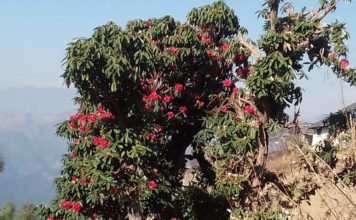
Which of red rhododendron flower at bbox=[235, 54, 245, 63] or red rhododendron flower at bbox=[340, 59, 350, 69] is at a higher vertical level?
red rhododendron flower at bbox=[235, 54, 245, 63]

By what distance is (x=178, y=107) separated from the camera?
30.1 ft

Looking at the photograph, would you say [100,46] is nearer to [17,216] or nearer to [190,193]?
[190,193]

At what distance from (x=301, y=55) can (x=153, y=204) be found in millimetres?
3747

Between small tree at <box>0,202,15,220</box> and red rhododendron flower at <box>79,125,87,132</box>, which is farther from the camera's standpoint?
small tree at <box>0,202,15,220</box>

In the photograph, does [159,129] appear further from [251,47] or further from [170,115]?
[251,47]

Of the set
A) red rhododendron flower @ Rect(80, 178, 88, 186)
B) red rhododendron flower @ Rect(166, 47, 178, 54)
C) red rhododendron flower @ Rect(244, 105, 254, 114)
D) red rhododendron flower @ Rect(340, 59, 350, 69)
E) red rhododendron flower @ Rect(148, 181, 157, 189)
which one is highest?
red rhododendron flower @ Rect(166, 47, 178, 54)

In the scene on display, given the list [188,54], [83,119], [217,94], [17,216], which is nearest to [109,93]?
[83,119]

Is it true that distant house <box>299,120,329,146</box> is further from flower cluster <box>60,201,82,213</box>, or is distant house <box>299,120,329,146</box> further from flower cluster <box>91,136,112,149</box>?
flower cluster <box>60,201,82,213</box>

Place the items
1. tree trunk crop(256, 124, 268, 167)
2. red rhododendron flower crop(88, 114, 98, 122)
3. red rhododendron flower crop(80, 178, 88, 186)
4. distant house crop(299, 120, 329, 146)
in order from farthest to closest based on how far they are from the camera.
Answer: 1. tree trunk crop(256, 124, 268, 167)
2. red rhododendron flower crop(80, 178, 88, 186)
3. red rhododendron flower crop(88, 114, 98, 122)
4. distant house crop(299, 120, 329, 146)

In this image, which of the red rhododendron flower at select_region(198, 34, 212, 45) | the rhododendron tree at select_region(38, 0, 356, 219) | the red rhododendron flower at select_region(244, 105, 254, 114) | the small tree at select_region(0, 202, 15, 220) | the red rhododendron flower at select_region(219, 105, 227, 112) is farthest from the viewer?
the small tree at select_region(0, 202, 15, 220)

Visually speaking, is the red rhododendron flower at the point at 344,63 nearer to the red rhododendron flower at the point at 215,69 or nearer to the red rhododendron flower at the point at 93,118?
the red rhododendron flower at the point at 215,69

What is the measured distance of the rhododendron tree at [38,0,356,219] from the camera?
702 cm

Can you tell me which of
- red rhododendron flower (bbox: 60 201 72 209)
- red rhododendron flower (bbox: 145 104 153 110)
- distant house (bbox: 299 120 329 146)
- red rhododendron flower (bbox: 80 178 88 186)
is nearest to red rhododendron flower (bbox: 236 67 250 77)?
distant house (bbox: 299 120 329 146)

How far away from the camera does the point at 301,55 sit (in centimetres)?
840
